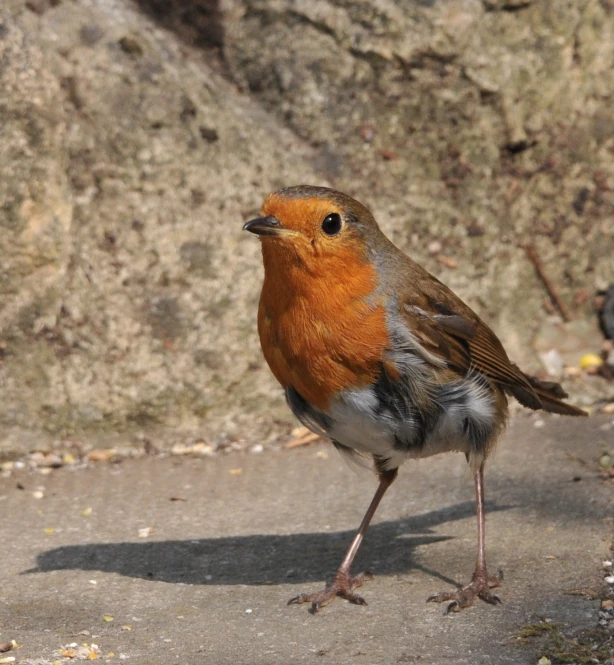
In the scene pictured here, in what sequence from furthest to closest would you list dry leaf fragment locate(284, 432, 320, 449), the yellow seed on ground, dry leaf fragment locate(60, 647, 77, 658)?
the yellow seed on ground < dry leaf fragment locate(284, 432, 320, 449) < dry leaf fragment locate(60, 647, 77, 658)

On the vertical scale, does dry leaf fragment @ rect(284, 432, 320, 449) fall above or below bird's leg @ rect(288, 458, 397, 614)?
above

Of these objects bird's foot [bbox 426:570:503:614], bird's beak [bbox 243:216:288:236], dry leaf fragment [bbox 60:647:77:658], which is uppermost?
bird's beak [bbox 243:216:288:236]

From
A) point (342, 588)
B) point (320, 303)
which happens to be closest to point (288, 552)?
point (342, 588)

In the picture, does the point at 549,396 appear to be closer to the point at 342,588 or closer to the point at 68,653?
the point at 342,588

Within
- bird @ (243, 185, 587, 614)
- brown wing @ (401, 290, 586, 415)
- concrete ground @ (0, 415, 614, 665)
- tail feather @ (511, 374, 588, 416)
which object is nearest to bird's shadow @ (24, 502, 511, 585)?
concrete ground @ (0, 415, 614, 665)

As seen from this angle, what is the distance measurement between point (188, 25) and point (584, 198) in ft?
8.41

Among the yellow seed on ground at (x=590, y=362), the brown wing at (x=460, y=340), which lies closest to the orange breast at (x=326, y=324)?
the brown wing at (x=460, y=340)

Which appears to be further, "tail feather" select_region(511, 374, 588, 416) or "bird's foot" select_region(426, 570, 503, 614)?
"tail feather" select_region(511, 374, 588, 416)

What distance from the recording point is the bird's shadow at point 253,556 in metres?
4.11

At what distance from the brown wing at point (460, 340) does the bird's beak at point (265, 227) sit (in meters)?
0.55

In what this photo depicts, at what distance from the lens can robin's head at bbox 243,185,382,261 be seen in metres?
3.55

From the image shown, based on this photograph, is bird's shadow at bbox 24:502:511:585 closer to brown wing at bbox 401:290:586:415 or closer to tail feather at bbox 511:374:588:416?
tail feather at bbox 511:374:588:416

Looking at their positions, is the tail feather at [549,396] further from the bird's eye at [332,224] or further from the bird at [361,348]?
the bird's eye at [332,224]

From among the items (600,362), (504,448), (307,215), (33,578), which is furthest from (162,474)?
(600,362)
